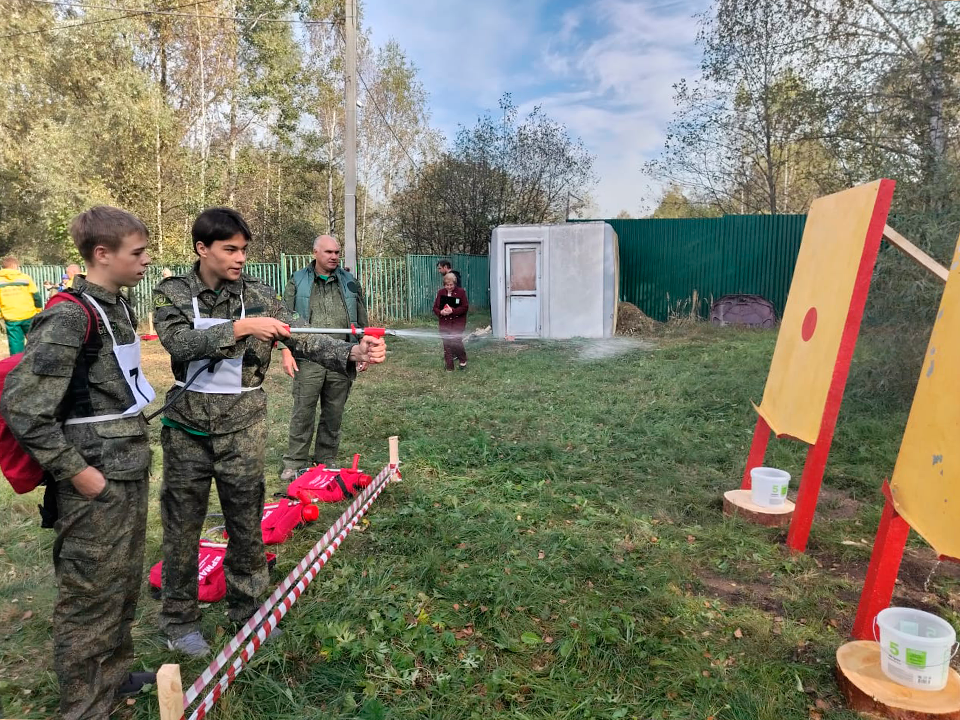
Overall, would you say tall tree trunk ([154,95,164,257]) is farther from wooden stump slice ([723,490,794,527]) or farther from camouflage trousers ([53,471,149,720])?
wooden stump slice ([723,490,794,527])

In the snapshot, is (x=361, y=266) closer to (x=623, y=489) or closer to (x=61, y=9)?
(x=623, y=489)

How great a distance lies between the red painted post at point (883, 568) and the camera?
2744 millimetres

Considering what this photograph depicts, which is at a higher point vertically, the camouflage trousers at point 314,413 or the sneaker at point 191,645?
the camouflage trousers at point 314,413

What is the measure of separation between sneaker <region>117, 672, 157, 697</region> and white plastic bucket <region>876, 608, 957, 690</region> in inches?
129

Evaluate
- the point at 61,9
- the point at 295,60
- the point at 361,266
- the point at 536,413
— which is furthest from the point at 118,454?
the point at 61,9

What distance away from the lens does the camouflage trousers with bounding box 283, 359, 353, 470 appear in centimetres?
521

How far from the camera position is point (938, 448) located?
2.51m

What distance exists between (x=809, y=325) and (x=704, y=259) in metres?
13.2

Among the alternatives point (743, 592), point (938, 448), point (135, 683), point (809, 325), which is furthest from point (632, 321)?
point (135, 683)

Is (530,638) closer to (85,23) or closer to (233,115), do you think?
(233,115)

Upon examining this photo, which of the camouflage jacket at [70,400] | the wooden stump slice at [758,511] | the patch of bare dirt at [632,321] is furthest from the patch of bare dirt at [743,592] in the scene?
the patch of bare dirt at [632,321]

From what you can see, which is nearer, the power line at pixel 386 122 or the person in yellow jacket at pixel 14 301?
the person in yellow jacket at pixel 14 301

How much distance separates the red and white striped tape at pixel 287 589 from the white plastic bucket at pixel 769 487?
9.65 feet

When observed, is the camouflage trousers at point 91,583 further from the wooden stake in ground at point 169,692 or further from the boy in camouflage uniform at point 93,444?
the wooden stake in ground at point 169,692
